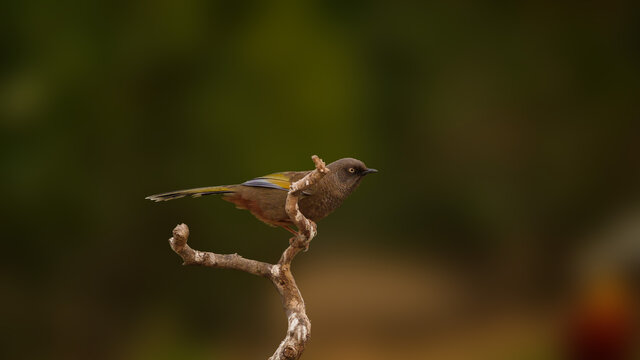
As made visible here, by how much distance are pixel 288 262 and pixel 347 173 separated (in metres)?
0.53

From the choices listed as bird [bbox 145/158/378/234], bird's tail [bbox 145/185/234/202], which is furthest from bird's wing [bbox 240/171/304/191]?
bird's tail [bbox 145/185/234/202]

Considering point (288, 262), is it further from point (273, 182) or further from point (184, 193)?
point (184, 193)

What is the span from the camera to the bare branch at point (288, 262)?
129 inches

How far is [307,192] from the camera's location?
3.54 meters

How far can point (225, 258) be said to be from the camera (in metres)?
3.55

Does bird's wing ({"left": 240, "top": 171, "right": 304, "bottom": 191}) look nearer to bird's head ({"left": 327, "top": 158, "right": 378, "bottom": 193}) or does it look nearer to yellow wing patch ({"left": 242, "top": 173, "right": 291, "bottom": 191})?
yellow wing patch ({"left": 242, "top": 173, "right": 291, "bottom": 191})

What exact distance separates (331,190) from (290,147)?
2.49m

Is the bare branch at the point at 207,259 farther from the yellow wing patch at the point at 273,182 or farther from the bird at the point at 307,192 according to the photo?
the yellow wing patch at the point at 273,182

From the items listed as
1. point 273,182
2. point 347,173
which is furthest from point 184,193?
point 347,173

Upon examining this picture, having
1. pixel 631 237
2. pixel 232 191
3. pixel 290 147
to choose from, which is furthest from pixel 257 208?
pixel 631 237

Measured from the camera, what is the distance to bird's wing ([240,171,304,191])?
11.9 ft

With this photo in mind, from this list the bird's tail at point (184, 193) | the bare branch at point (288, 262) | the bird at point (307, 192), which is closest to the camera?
the bare branch at point (288, 262)

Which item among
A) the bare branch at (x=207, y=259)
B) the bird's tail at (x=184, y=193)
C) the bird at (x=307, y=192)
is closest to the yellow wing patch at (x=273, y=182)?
the bird at (x=307, y=192)

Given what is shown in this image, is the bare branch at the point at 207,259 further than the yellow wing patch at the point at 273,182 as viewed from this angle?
No
